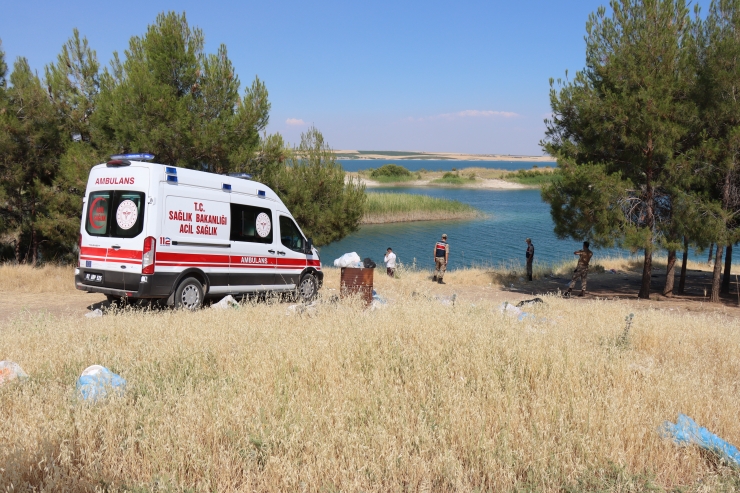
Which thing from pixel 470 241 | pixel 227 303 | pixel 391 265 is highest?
pixel 227 303

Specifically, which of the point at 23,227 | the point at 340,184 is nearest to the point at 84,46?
the point at 23,227

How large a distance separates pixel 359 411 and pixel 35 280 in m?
13.3

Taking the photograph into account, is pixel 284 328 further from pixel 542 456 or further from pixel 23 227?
pixel 23 227

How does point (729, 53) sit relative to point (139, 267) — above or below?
above

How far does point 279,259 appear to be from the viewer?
12.3 metres

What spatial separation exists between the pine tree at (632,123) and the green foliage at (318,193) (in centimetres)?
726

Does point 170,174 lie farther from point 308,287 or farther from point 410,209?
point 410,209

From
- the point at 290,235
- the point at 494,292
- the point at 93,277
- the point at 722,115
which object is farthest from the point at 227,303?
the point at 722,115

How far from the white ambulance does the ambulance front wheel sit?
1421mm

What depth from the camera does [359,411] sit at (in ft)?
13.8

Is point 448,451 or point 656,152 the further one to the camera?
point 656,152

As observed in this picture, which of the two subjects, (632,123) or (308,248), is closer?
(308,248)

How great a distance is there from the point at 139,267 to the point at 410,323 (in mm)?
5324

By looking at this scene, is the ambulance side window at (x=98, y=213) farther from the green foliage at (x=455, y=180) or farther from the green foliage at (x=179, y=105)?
the green foliage at (x=455, y=180)
